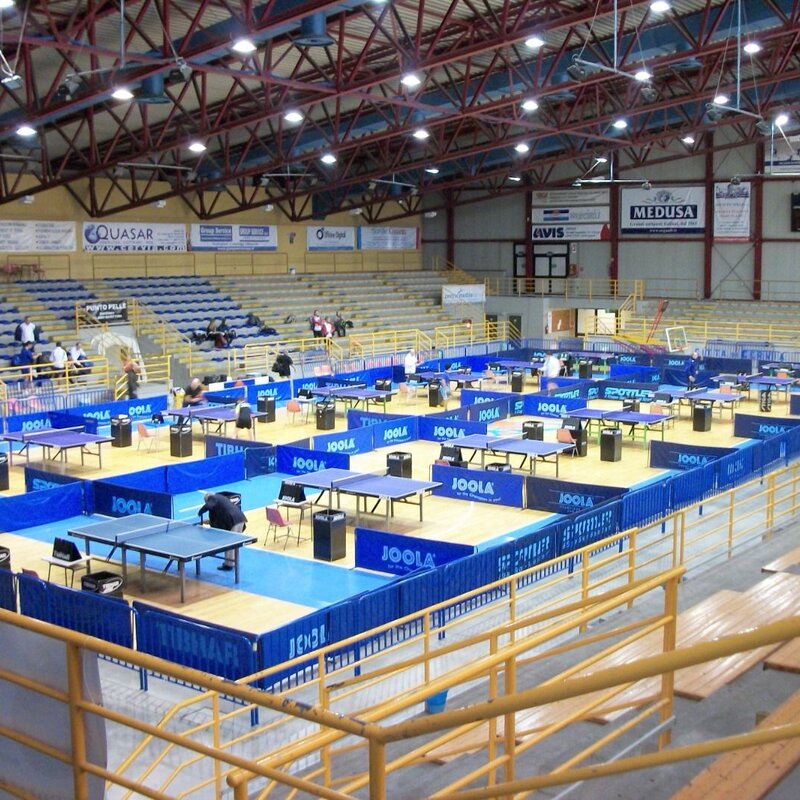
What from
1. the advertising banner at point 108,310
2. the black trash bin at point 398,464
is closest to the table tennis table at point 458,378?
the advertising banner at point 108,310

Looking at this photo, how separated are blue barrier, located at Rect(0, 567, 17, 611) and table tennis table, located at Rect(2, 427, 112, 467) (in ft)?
33.6

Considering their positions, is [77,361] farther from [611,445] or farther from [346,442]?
[611,445]

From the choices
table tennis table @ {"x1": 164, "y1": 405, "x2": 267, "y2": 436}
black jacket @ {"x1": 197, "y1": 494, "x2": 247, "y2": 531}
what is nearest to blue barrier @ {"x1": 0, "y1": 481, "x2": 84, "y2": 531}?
black jacket @ {"x1": 197, "y1": 494, "x2": 247, "y2": 531}

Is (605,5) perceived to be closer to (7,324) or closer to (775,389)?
(775,389)

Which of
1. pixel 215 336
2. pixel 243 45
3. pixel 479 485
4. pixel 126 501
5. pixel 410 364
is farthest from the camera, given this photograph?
pixel 215 336

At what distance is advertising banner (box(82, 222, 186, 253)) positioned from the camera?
44.5 m

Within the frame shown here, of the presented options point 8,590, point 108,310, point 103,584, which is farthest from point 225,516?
point 108,310

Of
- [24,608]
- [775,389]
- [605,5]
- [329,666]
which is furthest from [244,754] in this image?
[775,389]

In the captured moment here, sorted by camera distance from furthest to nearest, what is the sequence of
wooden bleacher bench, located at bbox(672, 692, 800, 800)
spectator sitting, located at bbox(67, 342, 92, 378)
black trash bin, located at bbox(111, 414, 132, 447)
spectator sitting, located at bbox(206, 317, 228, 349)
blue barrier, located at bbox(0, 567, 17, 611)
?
spectator sitting, located at bbox(206, 317, 228, 349), spectator sitting, located at bbox(67, 342, 92, 378), black trash bin, located at bbox(111, 414, 132, 447), blue barrier, located at bbox(0, 567, 17, 611), wooden bleacher bench, located at bbox(672, 692, 800, 800)

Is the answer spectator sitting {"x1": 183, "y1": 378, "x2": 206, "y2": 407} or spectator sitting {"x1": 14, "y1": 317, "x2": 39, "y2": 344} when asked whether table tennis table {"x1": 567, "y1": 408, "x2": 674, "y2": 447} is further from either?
spectator sitting {"x1": 14, "y1": 317, "x2": 39, "y2": 344}

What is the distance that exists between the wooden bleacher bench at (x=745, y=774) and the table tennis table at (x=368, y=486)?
14.3 m

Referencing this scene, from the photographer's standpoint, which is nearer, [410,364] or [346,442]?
[346,442]

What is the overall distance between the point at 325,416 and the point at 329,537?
13107mm

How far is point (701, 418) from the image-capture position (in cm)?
3047
